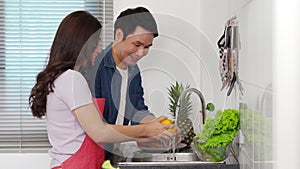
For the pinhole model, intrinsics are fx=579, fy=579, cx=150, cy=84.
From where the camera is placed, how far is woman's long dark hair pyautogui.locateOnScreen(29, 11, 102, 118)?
2008 mm

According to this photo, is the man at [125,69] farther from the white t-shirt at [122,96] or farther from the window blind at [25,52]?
the window blind at [25,52]

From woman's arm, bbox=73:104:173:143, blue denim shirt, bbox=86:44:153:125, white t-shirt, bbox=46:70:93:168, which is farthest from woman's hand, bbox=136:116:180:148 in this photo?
white t-shirt, bbox=46:70:93:168

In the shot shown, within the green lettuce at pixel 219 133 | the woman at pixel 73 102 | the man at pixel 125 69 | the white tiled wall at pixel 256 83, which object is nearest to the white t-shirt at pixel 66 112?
the woman at pixel 73 102

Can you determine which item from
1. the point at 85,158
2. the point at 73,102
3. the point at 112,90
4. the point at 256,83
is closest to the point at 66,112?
the point at 73,102

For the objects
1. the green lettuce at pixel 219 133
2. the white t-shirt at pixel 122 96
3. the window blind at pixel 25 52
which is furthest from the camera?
the window blind at pixel 25 52

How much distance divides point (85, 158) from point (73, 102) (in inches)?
8.7

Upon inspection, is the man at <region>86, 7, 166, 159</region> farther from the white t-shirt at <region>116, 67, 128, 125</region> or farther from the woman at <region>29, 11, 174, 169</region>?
the woman at <region>29, 11, 174, 169</region>

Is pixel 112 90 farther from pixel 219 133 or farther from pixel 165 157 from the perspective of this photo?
pixel 219 133

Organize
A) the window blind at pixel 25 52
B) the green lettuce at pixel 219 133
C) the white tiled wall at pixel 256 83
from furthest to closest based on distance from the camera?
the window blind at pixel 25 52 < the green lettuce at pixel 219 133 < the white tiled wall at pixel 256 83

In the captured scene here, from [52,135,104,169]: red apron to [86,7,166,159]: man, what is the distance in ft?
0.36

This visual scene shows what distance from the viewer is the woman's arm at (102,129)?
198 cm

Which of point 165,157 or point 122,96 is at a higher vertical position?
point 122,96

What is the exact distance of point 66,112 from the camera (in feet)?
6.61

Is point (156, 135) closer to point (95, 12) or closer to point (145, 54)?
point (145, 54)
